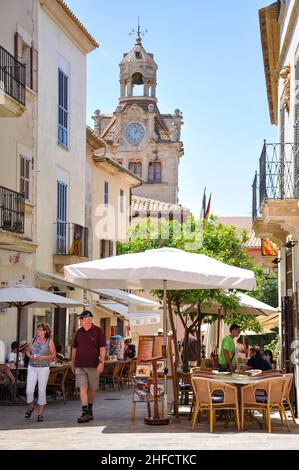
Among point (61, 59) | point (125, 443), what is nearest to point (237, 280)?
point (125, 443)

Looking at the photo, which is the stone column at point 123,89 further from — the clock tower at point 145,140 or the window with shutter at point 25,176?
the window with shutter at point 25,176

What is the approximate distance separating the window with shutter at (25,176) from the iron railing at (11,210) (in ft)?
6.84

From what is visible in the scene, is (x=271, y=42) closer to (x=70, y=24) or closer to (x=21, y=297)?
(x=21, y=297)

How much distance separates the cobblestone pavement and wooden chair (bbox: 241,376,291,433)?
35 cm

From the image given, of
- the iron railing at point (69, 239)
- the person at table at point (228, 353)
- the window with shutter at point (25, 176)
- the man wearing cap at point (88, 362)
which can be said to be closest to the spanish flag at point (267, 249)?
the iron railing at point (69, 239)

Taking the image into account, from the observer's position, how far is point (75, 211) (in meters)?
32.5

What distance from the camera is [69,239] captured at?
30609 mm

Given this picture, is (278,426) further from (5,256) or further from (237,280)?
(5,256)

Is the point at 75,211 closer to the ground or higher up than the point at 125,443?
higher up

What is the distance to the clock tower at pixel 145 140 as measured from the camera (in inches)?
3698

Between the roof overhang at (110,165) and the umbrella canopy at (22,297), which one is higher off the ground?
the roof overhang at (110,165)

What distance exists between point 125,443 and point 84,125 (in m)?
22.9

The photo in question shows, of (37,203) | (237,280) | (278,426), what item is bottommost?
(278,426)

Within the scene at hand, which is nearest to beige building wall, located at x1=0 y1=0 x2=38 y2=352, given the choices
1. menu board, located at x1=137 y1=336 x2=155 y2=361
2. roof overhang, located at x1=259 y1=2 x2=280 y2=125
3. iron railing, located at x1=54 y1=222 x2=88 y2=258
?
iron railing, located at x1=54 y1=222 x2=88 y2=258
